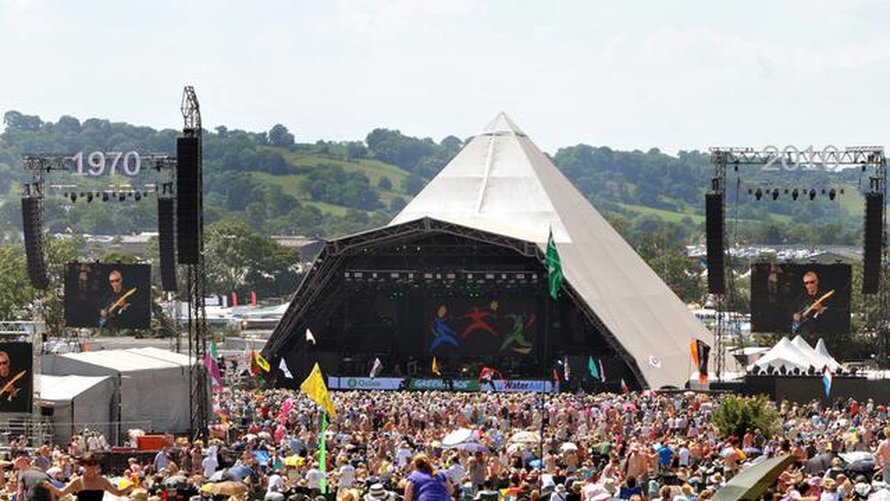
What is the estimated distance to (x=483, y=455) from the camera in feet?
90.9

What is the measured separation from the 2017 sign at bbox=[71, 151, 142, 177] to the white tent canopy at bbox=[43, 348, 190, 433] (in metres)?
13.2

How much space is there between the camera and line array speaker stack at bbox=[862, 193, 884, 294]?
54.2 metres

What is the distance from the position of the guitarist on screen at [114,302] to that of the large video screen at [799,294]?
60.5ft

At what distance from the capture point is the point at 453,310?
66.0 m

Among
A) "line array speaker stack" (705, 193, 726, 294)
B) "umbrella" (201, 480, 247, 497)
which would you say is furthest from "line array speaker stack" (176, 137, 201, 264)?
"line array speaker stack" (705, 193, 726, 294)

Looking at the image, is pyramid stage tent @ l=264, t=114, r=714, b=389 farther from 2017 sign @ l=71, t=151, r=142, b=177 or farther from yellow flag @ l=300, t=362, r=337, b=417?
yellow flag @ l=300, t=362, r=337, b=417

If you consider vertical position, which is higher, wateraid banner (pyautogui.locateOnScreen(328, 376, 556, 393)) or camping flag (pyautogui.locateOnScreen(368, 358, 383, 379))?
camping flag (pyautogui.locateOnScreen(368, 358, 383, 379))

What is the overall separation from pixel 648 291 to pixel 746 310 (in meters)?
54.7

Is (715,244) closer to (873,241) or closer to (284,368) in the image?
(873,241)

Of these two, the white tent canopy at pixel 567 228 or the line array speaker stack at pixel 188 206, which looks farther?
the white tent canopy at pixel 567 228

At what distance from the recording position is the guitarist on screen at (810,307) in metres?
55.7

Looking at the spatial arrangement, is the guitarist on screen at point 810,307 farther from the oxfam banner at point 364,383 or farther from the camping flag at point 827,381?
the oxfam banner at point 364,383

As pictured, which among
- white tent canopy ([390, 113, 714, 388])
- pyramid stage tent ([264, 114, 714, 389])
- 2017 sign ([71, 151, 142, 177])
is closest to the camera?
2017 sign ([71, 151, 142, 177])

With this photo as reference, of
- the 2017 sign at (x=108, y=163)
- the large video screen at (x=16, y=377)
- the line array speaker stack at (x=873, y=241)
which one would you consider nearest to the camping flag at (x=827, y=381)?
the line array speaker stack at (x=873, y=241)
